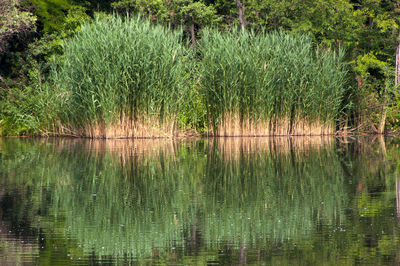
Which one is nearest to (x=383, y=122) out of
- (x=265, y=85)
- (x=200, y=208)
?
(x=265, y=85)

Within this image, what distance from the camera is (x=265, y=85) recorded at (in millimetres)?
18859

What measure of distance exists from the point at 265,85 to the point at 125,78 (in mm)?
3965

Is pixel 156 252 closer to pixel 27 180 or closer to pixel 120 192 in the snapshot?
pixel 120 192

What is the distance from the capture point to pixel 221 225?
6.20 metres

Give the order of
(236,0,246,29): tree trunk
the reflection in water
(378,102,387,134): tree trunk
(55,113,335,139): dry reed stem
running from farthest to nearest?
1. (236,0,246,29): tree trunk
2. (378,102,387,134): tree trunk
3. (55,113,335,139): dry reed stem
4. the reflection in water

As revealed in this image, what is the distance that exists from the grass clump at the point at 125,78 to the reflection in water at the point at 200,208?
4.30m

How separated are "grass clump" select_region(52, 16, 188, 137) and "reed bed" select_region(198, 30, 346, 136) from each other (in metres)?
1.19

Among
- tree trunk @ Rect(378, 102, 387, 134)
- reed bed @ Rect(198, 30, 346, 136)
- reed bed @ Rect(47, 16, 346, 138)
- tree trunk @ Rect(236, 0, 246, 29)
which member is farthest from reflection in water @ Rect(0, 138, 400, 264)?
tree trunk @ Rect(236, 0, 246, 29)

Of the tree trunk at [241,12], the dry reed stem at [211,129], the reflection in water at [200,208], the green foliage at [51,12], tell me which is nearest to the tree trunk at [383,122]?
the dry reed stem at [211,129]

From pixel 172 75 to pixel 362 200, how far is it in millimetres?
10951

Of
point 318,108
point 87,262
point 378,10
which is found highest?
point 378,10

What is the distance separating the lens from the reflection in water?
5.21m

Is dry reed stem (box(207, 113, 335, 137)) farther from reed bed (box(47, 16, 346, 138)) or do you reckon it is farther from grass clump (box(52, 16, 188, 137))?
grass clump (box(52, 16, 188, 137))

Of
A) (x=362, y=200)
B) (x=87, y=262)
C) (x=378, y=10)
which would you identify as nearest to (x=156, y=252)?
(x=87, y=262)
